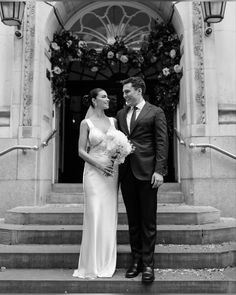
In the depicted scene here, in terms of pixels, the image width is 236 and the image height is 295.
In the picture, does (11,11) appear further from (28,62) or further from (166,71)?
(166,71)

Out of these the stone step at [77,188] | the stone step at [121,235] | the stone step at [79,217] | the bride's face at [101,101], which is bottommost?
the stone step at [121,235]

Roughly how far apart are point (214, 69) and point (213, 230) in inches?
140

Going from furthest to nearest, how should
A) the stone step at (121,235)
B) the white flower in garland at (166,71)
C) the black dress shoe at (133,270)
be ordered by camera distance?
the white flower in garland at (166,71) → the stone step at (121,235) → the black dress shoe at (133,270)

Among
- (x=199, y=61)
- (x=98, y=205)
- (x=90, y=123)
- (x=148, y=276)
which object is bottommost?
(x=148, y=276)

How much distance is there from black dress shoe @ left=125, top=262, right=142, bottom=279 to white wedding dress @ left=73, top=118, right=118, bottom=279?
8.1 inches

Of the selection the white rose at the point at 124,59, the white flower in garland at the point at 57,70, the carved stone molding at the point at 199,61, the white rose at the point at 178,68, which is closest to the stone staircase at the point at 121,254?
the carved stone molding at the point at 199,61

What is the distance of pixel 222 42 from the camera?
749 cm

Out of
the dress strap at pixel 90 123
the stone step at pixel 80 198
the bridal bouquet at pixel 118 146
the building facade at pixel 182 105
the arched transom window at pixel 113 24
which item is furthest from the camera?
the arched transom window at pixel 113 24

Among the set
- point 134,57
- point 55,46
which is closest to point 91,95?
point 55,46

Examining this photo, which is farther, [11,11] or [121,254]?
[11,11]

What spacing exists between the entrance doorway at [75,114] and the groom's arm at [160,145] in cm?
536

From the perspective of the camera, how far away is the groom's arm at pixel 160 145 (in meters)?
4.10

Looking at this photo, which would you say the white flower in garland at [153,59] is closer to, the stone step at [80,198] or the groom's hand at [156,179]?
the stone step at [80,198]

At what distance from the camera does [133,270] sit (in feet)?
14.0
